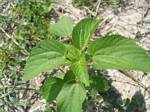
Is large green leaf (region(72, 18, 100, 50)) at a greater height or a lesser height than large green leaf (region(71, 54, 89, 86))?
greater

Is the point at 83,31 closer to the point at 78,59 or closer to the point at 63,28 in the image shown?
the point at 78,59

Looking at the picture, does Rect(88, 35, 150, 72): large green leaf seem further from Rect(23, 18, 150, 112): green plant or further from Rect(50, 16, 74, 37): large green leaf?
Rect(50, 16, 74, 37): large green leaf

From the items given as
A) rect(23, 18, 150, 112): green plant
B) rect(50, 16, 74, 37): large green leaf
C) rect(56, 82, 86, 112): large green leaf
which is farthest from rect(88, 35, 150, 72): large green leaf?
rect(50, 16, 74, 37): large green leaf

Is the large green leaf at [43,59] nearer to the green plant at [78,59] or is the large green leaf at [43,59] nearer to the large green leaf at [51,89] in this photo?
the green plant at [78,59]

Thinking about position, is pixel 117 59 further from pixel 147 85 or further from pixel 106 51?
pixel 147 85

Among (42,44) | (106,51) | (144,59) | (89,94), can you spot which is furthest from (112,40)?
(89,94)

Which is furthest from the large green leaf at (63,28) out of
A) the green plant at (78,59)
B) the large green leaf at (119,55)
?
the large green leaf at (119,55)
